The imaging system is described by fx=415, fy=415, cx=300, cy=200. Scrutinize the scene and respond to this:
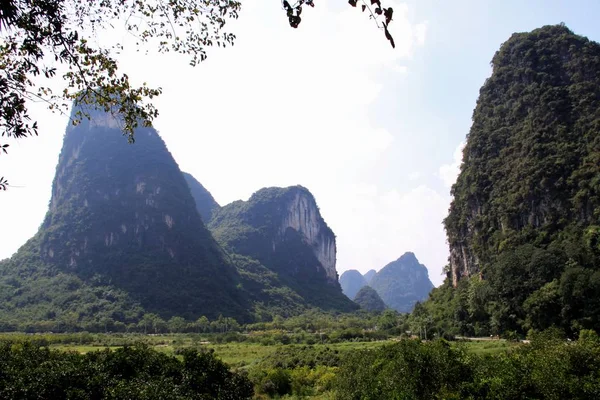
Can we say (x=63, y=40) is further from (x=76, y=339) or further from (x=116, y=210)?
(x=116, y=210)

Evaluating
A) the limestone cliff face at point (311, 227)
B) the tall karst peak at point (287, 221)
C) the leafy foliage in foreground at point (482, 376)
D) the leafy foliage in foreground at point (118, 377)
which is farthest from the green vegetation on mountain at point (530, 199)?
the limestone cliff face at point (311, 227)

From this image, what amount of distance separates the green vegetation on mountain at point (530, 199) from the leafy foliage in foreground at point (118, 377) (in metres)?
26.4

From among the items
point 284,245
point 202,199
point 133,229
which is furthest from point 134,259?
point 202,199

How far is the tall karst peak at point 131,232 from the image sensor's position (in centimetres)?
8175

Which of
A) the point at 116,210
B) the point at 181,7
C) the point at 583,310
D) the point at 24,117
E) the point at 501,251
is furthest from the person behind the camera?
the point at 116,210

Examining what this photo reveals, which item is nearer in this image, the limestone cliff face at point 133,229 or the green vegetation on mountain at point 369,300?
the limestone cliff face at point 133,229

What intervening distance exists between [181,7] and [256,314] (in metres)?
83.6

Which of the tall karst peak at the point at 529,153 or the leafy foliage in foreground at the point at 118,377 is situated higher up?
the tall karst peak at the point at 529,153

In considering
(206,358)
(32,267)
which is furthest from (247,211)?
(206,358)

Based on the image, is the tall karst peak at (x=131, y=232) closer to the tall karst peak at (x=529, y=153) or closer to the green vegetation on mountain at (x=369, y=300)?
the tall karst peak at (x=529, y=153)

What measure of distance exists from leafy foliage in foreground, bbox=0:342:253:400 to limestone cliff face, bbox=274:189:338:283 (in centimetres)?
11351

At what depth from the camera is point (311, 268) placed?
128500 millimetres

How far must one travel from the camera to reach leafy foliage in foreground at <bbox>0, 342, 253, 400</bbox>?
1129 centimetres

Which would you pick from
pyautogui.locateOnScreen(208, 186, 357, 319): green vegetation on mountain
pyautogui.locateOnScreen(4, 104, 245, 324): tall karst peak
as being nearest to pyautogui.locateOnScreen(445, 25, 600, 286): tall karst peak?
pyautogui.locateOnScreen(4, 104, 245, 324): tall karst peak
